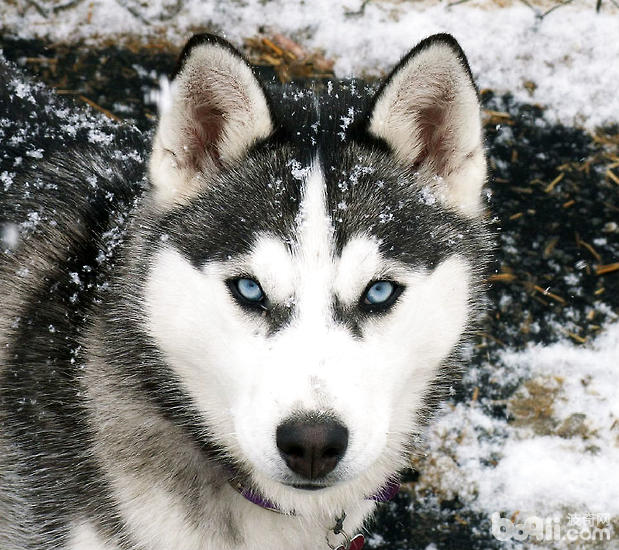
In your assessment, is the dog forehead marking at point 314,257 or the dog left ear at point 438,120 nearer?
the dog forehead marking at point 314,257

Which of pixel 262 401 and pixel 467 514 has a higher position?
pixel 262 401

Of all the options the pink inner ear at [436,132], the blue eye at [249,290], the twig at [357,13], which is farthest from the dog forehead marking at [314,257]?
the twig at [357,13]

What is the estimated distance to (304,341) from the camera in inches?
74.0

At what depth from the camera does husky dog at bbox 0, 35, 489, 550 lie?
1923 millimetres

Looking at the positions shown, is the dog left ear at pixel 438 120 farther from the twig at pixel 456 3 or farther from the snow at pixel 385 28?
the twig at pixel 456 3

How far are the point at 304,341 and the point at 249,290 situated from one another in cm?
23

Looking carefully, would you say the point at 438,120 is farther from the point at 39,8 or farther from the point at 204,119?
the point at 39,8

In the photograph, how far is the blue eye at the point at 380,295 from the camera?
201 centimetres

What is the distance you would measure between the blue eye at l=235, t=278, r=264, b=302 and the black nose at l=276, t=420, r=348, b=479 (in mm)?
361

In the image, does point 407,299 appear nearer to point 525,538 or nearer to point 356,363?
point 356,363

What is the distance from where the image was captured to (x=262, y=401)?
183cm

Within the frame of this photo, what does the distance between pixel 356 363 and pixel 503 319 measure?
1.91 m

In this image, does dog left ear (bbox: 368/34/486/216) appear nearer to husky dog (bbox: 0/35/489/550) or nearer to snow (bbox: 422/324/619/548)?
husky dog (bbox: 0/35/489/550)

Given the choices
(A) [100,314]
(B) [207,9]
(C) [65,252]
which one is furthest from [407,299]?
(B) [207,9]
